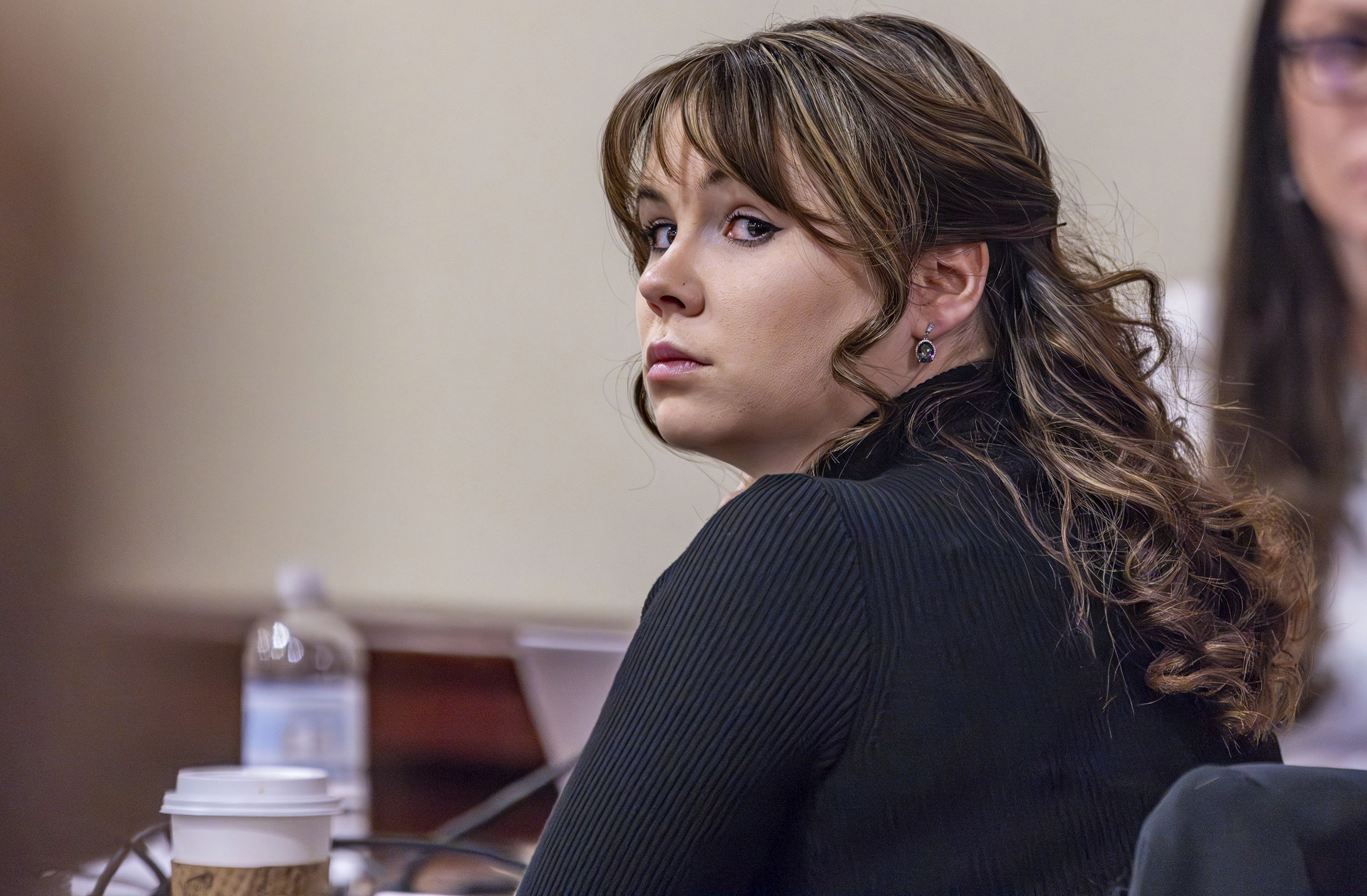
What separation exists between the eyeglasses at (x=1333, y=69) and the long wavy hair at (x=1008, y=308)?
1037 millimetres

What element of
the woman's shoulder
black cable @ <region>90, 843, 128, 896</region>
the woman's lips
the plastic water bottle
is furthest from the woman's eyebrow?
the plastic water bottle

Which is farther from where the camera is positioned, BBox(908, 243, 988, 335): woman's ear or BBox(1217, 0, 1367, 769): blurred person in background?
BBox(1217, 0, 1367, 769): blurred person in background

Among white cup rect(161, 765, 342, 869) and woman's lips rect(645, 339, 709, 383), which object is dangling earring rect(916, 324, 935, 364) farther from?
white cup rect(161, 765, 342, 869)

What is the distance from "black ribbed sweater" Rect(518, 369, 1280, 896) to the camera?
2.07 ft

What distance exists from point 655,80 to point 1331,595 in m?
1.30

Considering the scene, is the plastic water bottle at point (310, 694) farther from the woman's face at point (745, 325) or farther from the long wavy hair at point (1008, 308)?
the long wavy hair at point (1008, 308)

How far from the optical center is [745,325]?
84 centimetres

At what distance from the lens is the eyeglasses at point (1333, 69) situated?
66.8 inches

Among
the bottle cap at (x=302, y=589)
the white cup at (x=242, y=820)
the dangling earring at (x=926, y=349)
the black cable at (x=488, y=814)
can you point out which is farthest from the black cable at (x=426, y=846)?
the bottle cap at (x=302, y=589)

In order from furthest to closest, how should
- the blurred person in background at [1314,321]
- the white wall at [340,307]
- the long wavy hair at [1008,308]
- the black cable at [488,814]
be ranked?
1. the white wall at [340,307]
2. the blurred person in background at [1314,321]
3. the black cable at [488,814]
4. the long wavy hair at [1008,308]

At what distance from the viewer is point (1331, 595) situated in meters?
1.68

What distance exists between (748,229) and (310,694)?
3.48 ft

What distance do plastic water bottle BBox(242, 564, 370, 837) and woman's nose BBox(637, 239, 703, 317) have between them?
0.69 meters

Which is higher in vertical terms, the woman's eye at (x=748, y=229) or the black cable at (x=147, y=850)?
the woman's eye at (x=748, y=229)
